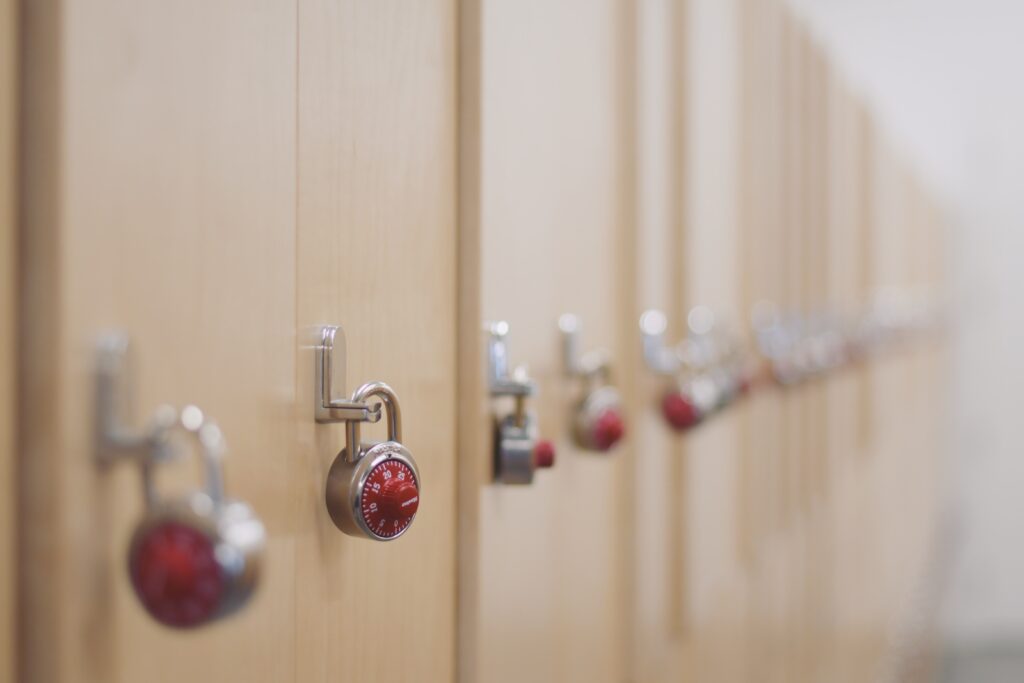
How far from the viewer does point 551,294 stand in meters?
0.78

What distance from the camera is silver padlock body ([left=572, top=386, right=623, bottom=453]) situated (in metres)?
0.80

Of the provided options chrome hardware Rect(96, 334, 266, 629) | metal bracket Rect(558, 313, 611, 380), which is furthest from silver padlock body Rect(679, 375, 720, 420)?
chrome hardware Rect(96, 334, 266, 629)

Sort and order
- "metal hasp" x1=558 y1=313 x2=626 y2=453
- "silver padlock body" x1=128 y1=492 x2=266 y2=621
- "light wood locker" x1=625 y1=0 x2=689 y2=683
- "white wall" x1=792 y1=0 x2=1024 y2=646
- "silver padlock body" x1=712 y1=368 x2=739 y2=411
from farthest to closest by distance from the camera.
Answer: "white wall" x1=792 y1=0 x2=1024 y2=646 < "silver padlock body" x1=712 y1=368 x2=739 y2=411 < "light wood locker" x1=625 y1=0 x2=689 y2=683 < "metal hasp" x1=558 y1=313 x2=626 y2=453 < "silver padlock body" x1=128 y1=492 x2=266 y2=621

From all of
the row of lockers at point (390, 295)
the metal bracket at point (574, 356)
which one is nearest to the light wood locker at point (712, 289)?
the row of lockers at point (390, 295)

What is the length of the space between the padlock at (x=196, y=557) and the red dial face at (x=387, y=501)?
0.45ft

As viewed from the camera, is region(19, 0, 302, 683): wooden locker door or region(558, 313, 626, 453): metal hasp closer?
region(19, 0, 302, 683): wooden locker door

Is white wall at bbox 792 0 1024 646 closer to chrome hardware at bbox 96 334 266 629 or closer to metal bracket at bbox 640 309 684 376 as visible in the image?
metal bracket at bbox 640 309 684 376

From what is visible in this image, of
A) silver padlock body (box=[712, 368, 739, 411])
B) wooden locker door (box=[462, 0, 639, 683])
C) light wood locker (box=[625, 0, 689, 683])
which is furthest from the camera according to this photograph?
silver padlock body (box=[712, 368, 739, 411])

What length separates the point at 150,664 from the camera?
0.39m

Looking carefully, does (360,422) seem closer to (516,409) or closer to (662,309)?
(516,409)

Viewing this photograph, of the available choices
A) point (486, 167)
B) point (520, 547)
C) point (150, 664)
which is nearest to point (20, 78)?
point (150, 664)

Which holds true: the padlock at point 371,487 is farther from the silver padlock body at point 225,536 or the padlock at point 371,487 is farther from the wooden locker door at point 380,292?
the silver padlock body at point 225,536

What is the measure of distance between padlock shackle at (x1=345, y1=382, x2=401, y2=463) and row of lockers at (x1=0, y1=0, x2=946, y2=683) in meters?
0.02

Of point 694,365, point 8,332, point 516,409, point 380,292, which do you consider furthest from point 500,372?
point 694,365
